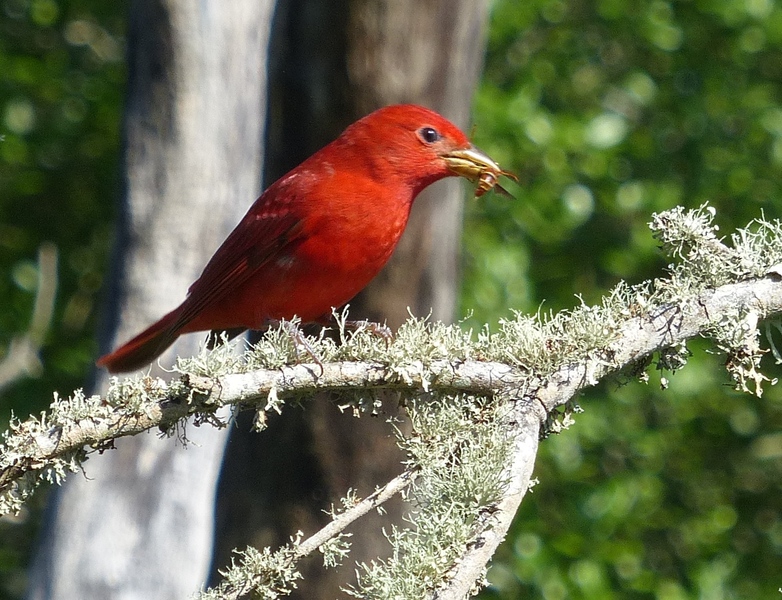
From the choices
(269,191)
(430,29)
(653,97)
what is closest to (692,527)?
(653,97)

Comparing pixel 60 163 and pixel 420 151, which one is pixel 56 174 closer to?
pixel 60 163

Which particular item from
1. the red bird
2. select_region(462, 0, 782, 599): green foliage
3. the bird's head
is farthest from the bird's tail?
select_region(462, 0, 782, 599): green foliage

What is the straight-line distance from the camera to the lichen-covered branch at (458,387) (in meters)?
1.86

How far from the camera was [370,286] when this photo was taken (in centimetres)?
463

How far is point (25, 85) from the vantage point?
725 cm

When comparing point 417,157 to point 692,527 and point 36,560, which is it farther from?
point 692,527

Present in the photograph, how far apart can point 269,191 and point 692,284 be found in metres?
1.89

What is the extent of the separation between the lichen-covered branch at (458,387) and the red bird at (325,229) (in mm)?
1076

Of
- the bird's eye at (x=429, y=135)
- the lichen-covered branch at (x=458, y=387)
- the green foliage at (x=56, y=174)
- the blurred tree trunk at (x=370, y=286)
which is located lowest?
the green foliage at (x=56, y=174)

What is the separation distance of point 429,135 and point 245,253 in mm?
732

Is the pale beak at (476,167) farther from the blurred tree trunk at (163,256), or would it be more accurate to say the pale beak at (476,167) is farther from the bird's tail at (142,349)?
the blurred tree trunk at (163,256)

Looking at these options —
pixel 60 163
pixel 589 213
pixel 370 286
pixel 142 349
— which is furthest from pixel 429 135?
pixel 60 163

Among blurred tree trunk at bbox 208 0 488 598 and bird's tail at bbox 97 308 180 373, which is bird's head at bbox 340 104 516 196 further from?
bird's tail at bbox 97 308 180 373

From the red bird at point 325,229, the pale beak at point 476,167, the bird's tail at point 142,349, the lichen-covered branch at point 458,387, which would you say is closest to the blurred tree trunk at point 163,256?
the bird's tail at point 142,349
